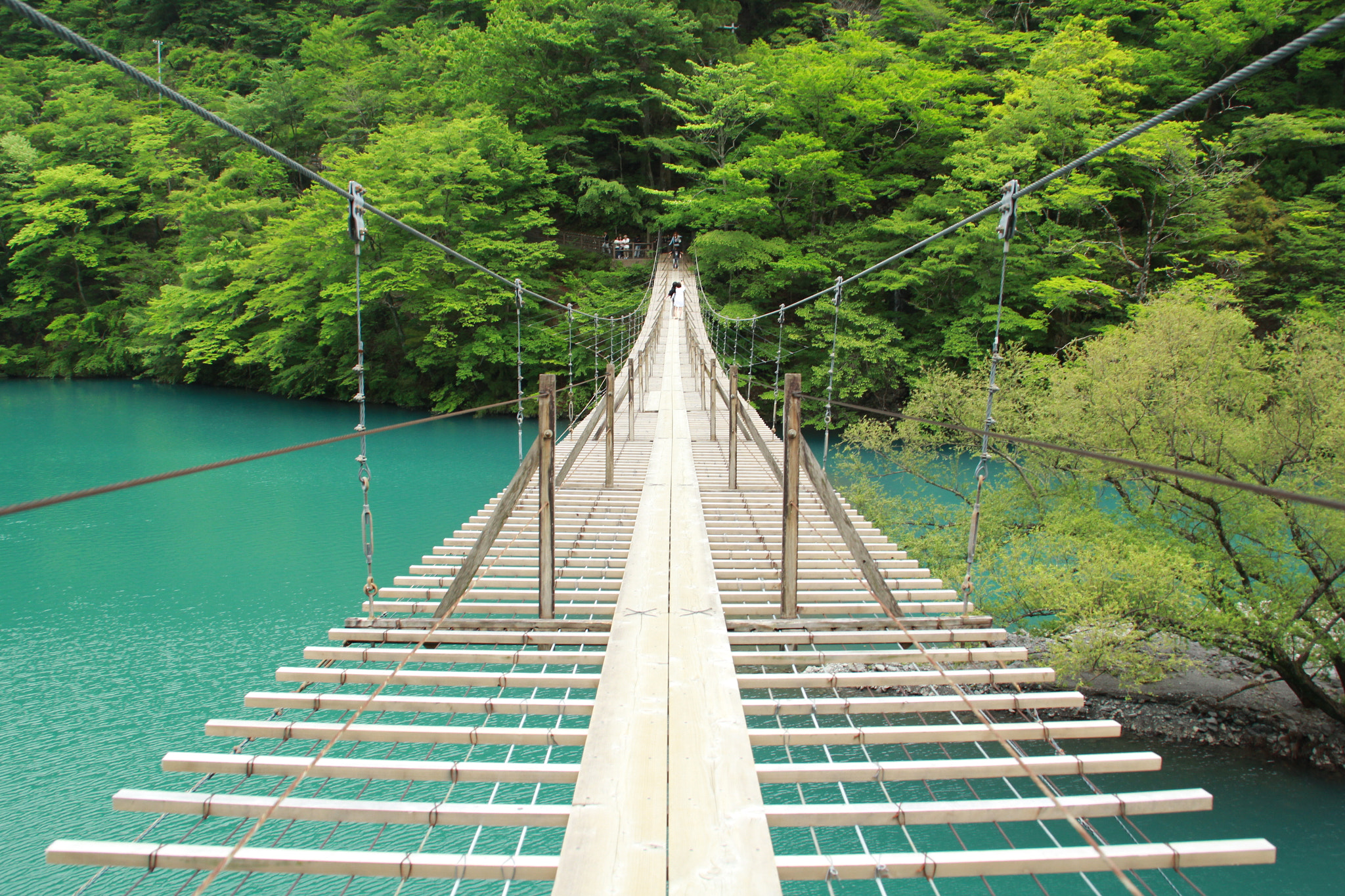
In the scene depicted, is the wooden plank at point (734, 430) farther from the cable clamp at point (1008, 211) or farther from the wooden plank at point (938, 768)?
the wooden plank at point (938, 768)

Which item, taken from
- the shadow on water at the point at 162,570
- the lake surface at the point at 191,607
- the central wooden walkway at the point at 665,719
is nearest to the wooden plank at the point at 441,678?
the central wooden walkway at the point at 665,719

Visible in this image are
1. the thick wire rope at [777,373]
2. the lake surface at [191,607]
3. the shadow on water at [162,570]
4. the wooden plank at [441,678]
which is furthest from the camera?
the thick wire rope at [777,373]

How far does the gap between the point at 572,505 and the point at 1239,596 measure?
5891 millimetres

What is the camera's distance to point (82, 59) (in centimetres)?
2173

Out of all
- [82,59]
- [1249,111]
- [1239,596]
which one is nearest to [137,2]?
[82,59]

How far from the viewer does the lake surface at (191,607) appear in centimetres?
508

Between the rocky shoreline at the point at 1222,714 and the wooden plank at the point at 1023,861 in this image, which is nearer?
the wooden plank at the point at 1023,861

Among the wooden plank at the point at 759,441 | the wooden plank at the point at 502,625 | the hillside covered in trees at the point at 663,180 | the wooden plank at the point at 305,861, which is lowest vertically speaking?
the wooden plank at the point at 305,861

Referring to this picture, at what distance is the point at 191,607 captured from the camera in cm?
746

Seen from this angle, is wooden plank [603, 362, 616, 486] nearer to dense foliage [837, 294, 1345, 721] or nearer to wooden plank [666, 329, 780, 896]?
wooden plank [666, 329, 780, 896]

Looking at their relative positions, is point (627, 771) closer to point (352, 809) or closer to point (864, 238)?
point (352, 809)

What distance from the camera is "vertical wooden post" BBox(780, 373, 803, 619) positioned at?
2453 mm

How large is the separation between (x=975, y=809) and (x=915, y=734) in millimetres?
326

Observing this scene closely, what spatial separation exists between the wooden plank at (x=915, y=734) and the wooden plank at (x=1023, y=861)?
1.12 feet
